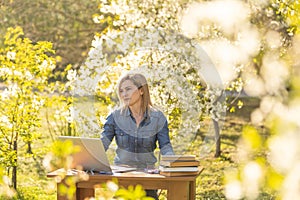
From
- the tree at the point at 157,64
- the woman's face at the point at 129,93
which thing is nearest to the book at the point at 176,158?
the woman's face at the point at 129,93

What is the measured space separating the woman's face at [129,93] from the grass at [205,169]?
4.11 ft

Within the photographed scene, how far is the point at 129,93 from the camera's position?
3.90 metres

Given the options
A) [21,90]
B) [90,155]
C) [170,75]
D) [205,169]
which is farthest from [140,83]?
[205,169]

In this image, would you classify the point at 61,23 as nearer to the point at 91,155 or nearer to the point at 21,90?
the point at 21,90

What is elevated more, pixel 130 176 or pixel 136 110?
pixel 136 110

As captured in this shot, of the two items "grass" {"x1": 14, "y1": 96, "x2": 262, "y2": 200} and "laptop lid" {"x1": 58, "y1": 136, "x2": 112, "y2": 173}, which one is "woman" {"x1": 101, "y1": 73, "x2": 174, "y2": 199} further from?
"grass" {"x1": 14, "y1": 96, "x2": 262, "y2": 200}

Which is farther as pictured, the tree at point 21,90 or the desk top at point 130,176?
the tree at point 21,90

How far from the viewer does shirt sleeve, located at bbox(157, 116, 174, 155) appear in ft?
12.5

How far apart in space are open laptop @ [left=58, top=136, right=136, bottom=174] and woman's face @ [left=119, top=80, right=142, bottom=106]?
0.56 metres

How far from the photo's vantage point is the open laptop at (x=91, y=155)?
3.30 meters

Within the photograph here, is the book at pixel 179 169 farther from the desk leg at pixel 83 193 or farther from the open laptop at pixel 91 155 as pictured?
the desk leg at pixel 83 193

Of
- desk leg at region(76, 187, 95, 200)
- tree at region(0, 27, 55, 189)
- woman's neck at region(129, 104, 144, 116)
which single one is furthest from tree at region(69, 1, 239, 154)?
desk leg at region(76, 187, 95, 200)

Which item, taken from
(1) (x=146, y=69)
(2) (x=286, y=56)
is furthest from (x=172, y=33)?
(1) (x=146, y=69)

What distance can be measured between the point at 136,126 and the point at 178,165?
72cm
